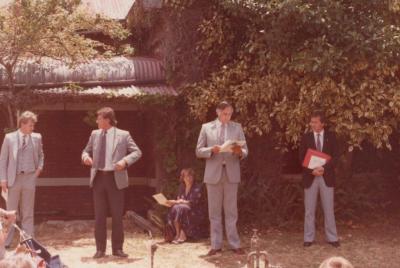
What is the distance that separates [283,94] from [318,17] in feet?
4.56

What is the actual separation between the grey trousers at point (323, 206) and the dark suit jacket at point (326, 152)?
0.07m

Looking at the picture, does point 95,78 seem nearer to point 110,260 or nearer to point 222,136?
point 222,136

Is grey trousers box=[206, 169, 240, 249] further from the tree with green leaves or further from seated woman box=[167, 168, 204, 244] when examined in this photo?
the tree with green leaves

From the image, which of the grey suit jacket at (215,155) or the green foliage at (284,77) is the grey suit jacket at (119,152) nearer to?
the grey suit jacket at (215,155)

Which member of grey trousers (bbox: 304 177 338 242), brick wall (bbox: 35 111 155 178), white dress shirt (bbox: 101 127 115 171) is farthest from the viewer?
brick wall (bbox: 35 111 155 178)

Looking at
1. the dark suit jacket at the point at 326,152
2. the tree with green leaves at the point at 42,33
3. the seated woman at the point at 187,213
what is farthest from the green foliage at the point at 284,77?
A: the tree with green leaves at the point at 42,33

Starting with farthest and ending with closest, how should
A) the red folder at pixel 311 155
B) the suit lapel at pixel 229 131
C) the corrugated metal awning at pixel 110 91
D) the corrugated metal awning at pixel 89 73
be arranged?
the corrugated metal awning at pixel 89 73 → the corrugated metal awning at pixel 110 91 → the red folder at pixel 311 155 → the suit lapel at pixel 229 131

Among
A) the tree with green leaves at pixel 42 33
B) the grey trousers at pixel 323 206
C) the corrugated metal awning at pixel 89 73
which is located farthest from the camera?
the corrugated metal awning at pixel 89 73

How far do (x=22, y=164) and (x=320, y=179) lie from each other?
411cm

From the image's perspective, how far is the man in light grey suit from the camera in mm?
9188

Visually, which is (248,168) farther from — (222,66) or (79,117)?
(79,117)

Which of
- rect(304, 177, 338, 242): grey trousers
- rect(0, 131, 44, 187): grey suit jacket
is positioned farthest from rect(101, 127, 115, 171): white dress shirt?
rect(304, 177, 338, 242): grey trousers

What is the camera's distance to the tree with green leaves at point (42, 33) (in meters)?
10.4

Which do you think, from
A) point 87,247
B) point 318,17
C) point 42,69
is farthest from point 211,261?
point 42,69
